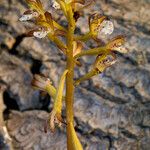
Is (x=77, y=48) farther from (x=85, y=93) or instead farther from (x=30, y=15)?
(x=85, y=93)

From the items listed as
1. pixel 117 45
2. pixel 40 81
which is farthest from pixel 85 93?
pixel 117 45

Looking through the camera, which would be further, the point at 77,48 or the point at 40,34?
the point at 77,48

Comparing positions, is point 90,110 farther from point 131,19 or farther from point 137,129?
point 131,19

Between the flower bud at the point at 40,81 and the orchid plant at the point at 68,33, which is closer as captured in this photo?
the orchid plant at the point at 68,33

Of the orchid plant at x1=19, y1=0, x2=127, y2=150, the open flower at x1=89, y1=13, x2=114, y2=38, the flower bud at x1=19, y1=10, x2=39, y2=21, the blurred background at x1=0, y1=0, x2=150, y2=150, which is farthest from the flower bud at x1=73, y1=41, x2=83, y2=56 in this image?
the blurred background at x1=0, y1=0, x2=150, y2=150

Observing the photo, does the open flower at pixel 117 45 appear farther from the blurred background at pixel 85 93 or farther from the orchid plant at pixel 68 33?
the blurred background at pixel 85 93

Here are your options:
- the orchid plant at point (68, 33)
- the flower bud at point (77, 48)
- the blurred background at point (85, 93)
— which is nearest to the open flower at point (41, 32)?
the orchid plant at point (68, 33)

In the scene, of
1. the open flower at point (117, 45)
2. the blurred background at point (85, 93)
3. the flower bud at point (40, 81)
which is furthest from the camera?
the blurred background at point (85, 93)

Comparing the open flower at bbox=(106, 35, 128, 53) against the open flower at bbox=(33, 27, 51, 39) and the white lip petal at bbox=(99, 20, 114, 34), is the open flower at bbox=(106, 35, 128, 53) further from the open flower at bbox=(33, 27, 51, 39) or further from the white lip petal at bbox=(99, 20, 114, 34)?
the open flower at bbox=(33, 27, 51, 39)

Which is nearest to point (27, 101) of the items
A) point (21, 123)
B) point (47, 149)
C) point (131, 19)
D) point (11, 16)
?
point (21, 123)

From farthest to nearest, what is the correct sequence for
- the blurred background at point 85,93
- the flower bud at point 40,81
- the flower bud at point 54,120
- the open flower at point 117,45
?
the blurred background at point 85,93 → the flower bud at point 40,81 → the open flower at point 117,45 → the flower bud at point 54,120
